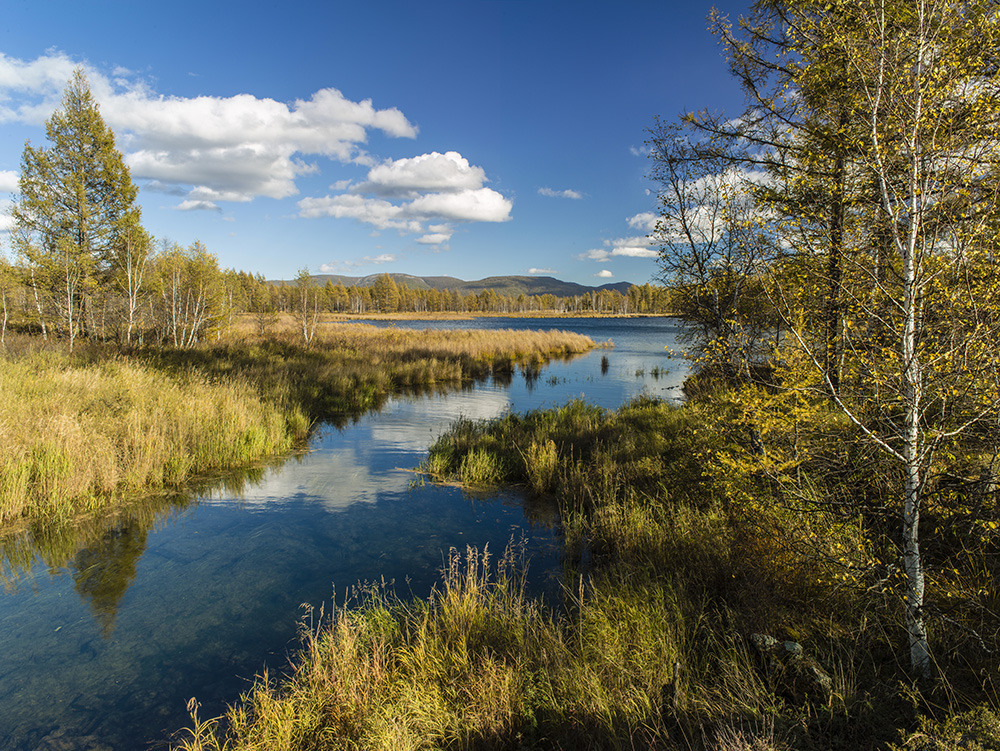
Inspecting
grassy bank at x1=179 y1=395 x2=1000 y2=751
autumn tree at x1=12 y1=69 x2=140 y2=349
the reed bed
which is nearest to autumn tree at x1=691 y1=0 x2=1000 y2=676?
grassy bank at x1=179 y1=395 x2=1000 y2=751

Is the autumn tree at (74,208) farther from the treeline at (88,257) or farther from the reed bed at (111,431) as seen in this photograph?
the reed bed at (111,431)

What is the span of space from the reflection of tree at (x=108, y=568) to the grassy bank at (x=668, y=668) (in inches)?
105

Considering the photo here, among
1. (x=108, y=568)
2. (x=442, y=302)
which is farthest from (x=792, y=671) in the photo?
(x=442, y=302)

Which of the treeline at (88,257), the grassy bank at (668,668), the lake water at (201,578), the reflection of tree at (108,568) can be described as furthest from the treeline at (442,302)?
the grassy bank at (668,668)

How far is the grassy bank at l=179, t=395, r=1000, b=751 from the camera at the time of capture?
9.02 ft

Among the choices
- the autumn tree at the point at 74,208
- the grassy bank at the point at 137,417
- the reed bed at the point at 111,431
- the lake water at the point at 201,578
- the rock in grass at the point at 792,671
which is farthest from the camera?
the autumn tree at the point at 74,208

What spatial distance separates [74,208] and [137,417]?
1880cm

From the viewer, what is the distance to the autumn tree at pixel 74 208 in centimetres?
1917

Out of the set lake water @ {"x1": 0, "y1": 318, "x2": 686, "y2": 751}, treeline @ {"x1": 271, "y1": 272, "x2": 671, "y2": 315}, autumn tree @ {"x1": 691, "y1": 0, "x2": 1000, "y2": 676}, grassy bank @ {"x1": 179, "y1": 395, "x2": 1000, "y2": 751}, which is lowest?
lake water @ {"x1": 0, "y1": 318, "x2": 686, "y2": 751}

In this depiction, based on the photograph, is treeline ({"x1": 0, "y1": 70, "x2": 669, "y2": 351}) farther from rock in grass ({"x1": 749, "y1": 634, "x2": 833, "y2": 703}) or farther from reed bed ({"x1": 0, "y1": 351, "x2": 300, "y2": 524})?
rock in grass ({"x1": 749, "y1": 634, "x2": 833, "y2": 703})

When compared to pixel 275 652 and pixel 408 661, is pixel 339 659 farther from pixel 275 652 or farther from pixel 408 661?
pixel 275 652

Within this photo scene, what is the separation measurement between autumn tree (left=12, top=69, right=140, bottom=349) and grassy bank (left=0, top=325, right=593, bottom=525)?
3459 millimetres

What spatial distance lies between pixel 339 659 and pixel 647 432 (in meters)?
8.35

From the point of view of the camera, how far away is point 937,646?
10.6 ft
